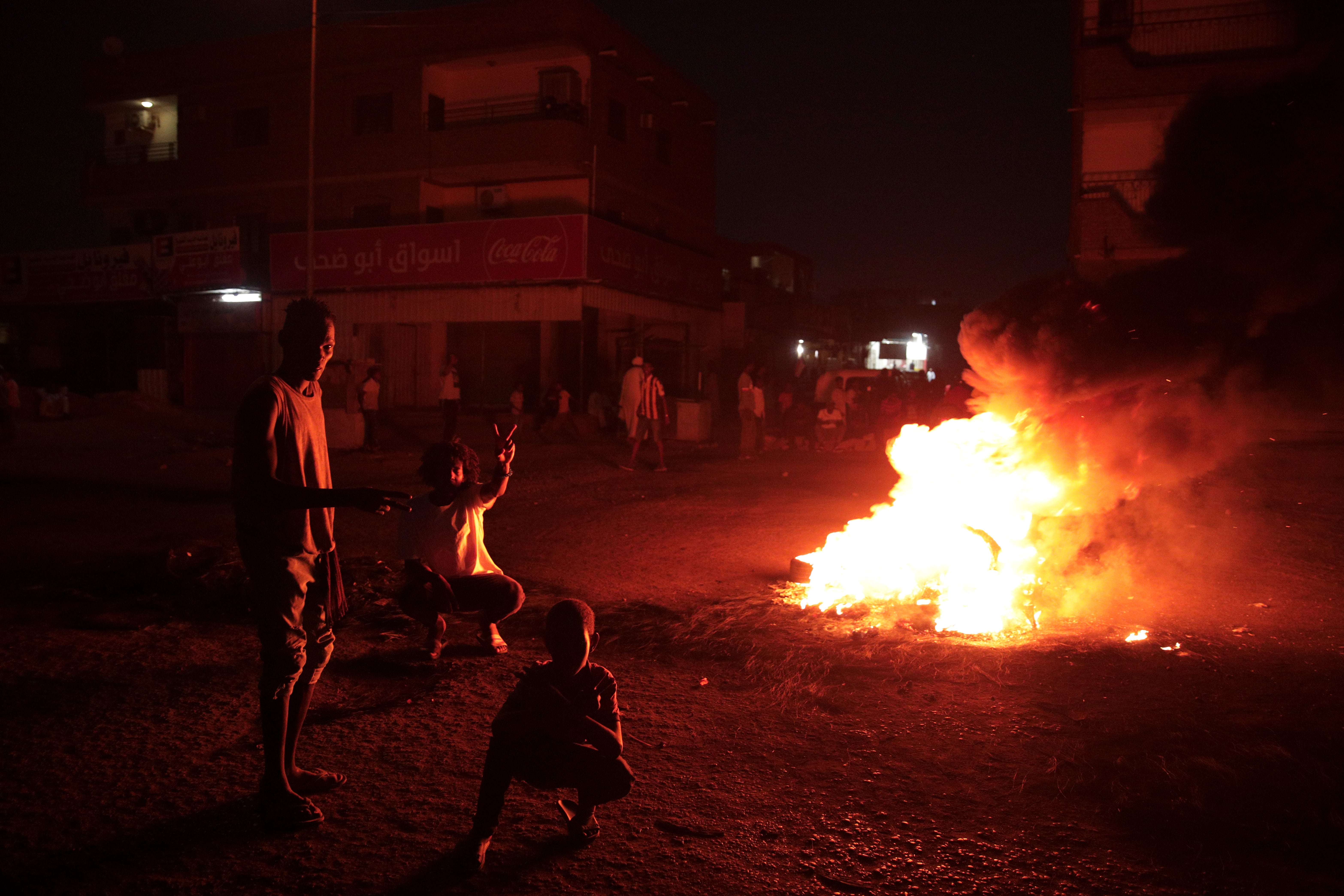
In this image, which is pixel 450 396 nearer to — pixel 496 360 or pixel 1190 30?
pixel 496 360

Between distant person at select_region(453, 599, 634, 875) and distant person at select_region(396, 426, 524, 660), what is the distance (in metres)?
1.94

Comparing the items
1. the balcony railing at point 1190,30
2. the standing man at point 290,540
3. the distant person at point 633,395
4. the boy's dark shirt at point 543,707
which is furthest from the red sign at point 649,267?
the boy's dark shirt at point 543,707

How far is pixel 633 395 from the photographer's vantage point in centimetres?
1505

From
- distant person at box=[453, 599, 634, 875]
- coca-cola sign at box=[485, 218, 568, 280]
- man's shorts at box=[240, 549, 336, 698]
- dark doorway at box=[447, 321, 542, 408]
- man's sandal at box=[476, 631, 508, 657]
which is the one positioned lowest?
man's sandal at box=[476, 631, 508, 657]

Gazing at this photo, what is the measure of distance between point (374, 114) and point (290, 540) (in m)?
25.8

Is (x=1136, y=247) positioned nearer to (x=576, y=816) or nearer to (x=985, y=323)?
(x=985, y=323)

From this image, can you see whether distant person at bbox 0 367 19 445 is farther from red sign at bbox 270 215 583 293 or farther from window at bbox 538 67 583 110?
window at bbox 538 67 583 110

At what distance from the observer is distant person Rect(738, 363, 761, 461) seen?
16.5 meters

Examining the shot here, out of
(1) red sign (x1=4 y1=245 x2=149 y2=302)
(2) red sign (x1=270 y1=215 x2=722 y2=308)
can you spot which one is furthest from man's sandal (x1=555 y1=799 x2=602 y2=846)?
(1) red sign (x1=4 y1=245 x2=149 y2=302)

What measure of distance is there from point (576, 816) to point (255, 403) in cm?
187

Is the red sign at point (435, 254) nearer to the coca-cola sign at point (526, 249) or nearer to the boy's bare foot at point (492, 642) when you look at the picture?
the coca-cola sign at point (526, 249)

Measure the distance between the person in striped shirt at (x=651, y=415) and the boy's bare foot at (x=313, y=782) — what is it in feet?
34.2

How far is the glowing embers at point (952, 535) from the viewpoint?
21.1ft

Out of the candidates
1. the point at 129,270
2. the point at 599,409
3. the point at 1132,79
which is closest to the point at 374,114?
the point at 129,270
